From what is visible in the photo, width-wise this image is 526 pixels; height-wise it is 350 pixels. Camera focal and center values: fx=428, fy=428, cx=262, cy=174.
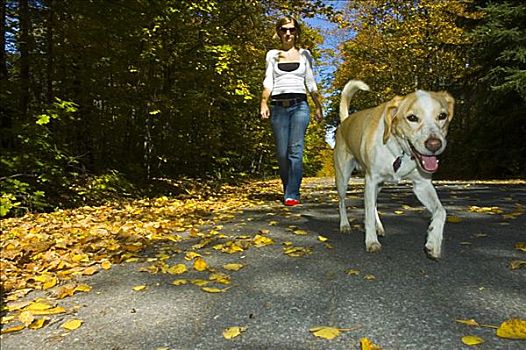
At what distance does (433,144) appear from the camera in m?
2.77

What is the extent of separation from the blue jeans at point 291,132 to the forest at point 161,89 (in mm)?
3069

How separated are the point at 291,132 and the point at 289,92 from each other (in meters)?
0.57

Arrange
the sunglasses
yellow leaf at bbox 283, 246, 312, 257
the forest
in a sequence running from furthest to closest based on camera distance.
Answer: the forest
the sunglasses
yellow leaf at bbox 283, 246, 312, 257

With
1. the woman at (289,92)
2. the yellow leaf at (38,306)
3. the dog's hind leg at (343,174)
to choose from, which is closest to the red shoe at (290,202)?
the woman at (289,92)

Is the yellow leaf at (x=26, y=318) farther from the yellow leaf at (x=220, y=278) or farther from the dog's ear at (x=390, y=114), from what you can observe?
the dog's ear at (x=390, y=114)

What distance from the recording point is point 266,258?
333 centimetres

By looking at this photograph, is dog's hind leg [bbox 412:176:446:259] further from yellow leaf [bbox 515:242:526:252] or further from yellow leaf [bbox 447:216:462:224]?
yellow leaf [bbox 447:216:462:224]

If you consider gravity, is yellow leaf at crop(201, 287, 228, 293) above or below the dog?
below

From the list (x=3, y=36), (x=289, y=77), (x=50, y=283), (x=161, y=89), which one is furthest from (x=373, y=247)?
(x=161, y=89)

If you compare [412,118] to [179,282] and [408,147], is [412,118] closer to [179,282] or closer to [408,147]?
[408,147]

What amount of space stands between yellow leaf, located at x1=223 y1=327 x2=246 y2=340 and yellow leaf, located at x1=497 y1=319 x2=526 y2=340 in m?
1.15

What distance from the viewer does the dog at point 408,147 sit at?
9.41ft

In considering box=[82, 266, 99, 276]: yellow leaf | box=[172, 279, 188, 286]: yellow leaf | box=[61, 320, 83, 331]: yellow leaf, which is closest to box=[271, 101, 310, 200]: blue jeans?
box=[82, 266, 99, 276]: yellow leaf

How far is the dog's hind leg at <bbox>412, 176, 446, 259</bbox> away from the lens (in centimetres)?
303
